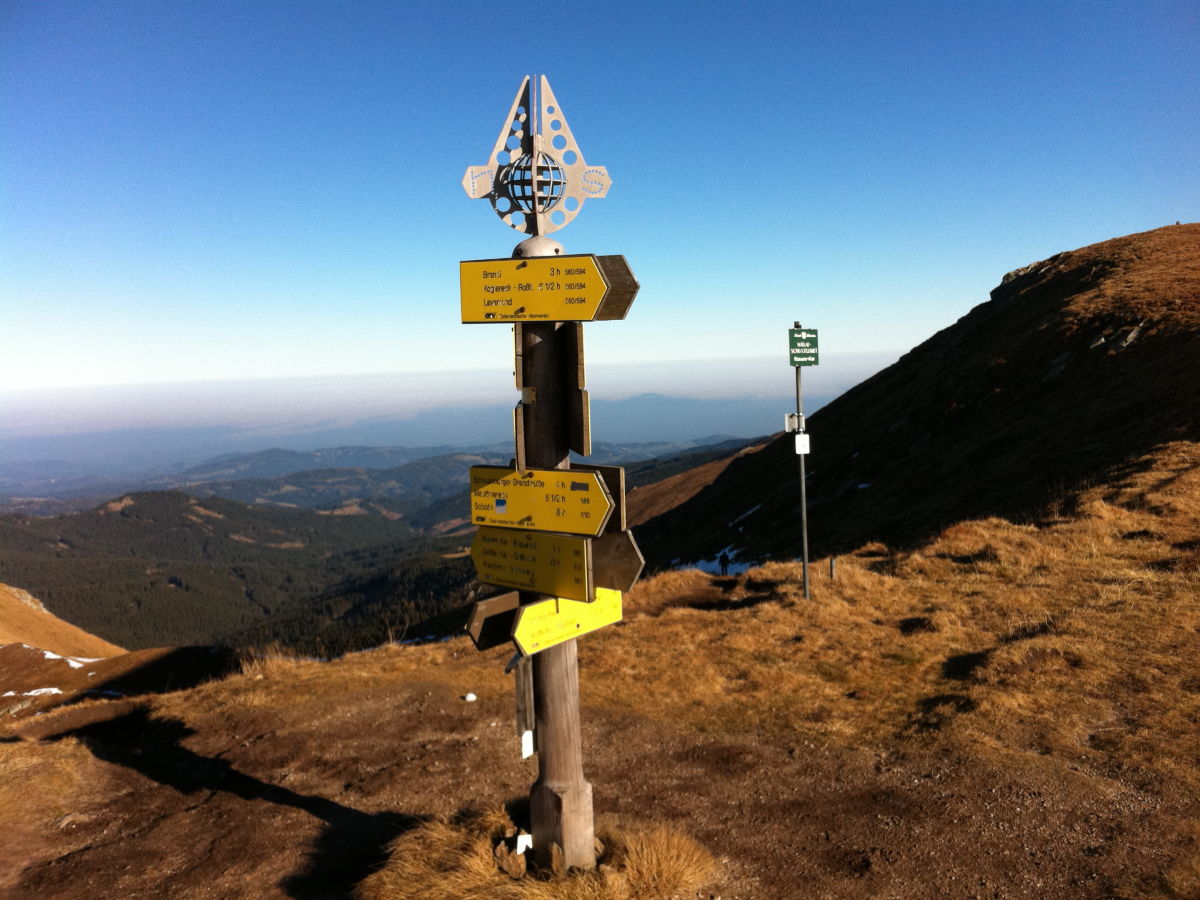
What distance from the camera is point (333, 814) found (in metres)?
7.98

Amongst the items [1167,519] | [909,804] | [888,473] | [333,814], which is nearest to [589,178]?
[909,804]

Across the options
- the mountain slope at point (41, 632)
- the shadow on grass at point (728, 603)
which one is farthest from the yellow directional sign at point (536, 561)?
the mountain slope at point (41, 632)

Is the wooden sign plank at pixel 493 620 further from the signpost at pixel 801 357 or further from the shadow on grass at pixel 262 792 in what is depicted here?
the signpost at pixel 801 357

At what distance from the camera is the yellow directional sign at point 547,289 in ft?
15.5

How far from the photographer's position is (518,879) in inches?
220

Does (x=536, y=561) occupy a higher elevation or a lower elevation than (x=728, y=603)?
higher

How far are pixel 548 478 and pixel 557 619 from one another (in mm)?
1143

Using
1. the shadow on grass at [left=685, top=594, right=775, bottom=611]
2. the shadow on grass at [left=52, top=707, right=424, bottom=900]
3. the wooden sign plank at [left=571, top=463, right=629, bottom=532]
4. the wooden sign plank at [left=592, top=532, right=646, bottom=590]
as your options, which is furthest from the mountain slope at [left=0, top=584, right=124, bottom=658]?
the wooden sign plank at [left=571, top=463, right=629, bottom=532]

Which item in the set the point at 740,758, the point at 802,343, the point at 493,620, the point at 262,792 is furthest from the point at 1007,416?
the point at 262,792

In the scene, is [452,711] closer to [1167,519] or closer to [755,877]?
[755,877]

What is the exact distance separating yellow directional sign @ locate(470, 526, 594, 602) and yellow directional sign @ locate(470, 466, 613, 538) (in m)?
0.09

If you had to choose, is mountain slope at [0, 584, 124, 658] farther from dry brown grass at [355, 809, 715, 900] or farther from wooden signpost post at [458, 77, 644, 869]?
wooden signpost post at [458, 77, 644, 869]

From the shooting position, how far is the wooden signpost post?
489 cm

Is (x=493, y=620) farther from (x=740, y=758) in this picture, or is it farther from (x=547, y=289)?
(x=740, y=758)
